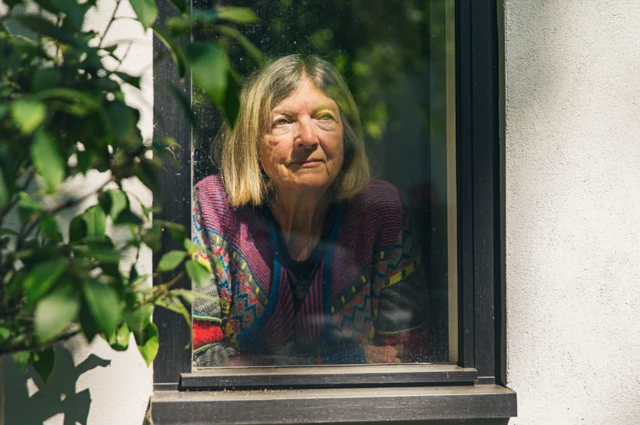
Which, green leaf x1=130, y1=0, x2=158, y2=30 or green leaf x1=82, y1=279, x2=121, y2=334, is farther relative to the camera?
green leaf x1=130, y1=0, x2=158, y2=30

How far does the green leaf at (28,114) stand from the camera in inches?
42.1

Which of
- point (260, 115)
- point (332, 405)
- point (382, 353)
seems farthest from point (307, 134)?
point (332, 405)

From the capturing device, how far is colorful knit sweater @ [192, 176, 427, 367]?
2480 mm

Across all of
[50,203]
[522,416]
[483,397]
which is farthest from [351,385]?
[50,203]

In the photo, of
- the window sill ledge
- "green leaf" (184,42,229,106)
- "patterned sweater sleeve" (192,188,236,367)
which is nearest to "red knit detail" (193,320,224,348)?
"patterned sweater sleeve" (192,188,236,367)

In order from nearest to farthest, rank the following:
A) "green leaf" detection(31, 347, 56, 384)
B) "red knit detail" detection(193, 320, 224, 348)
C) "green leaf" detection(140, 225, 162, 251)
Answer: "green leaf" detection(140, 225, 162, 251) < "green leaf" detection(31, 347, 56, 384) < "red knit detail" detection(193, 320, 224, 348)

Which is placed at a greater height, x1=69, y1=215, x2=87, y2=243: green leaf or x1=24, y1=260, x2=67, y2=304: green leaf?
x1=69, y1=215, x2=87, y2=243: green leaf

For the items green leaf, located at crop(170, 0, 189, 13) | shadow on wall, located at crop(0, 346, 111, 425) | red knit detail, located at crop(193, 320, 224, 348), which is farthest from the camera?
red knit detail, located at crop(193, 320, 224, 348)

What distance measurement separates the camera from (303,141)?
8.32 ft

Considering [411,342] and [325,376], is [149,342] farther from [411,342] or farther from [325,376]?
[411,342]

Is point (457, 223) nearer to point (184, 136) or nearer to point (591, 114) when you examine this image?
point (591, 114)

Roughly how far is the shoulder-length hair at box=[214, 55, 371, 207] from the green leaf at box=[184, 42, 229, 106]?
4.43ft

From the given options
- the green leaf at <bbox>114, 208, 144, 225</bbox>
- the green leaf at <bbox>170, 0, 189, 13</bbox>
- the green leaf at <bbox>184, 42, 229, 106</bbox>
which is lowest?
the green leaf at <bbox>114, 208, 144, 225</bbox>

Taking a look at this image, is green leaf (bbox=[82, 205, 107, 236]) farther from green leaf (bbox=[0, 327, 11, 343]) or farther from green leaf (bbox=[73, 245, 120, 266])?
green leaf (bbox=[0, 327, 11, 343])
